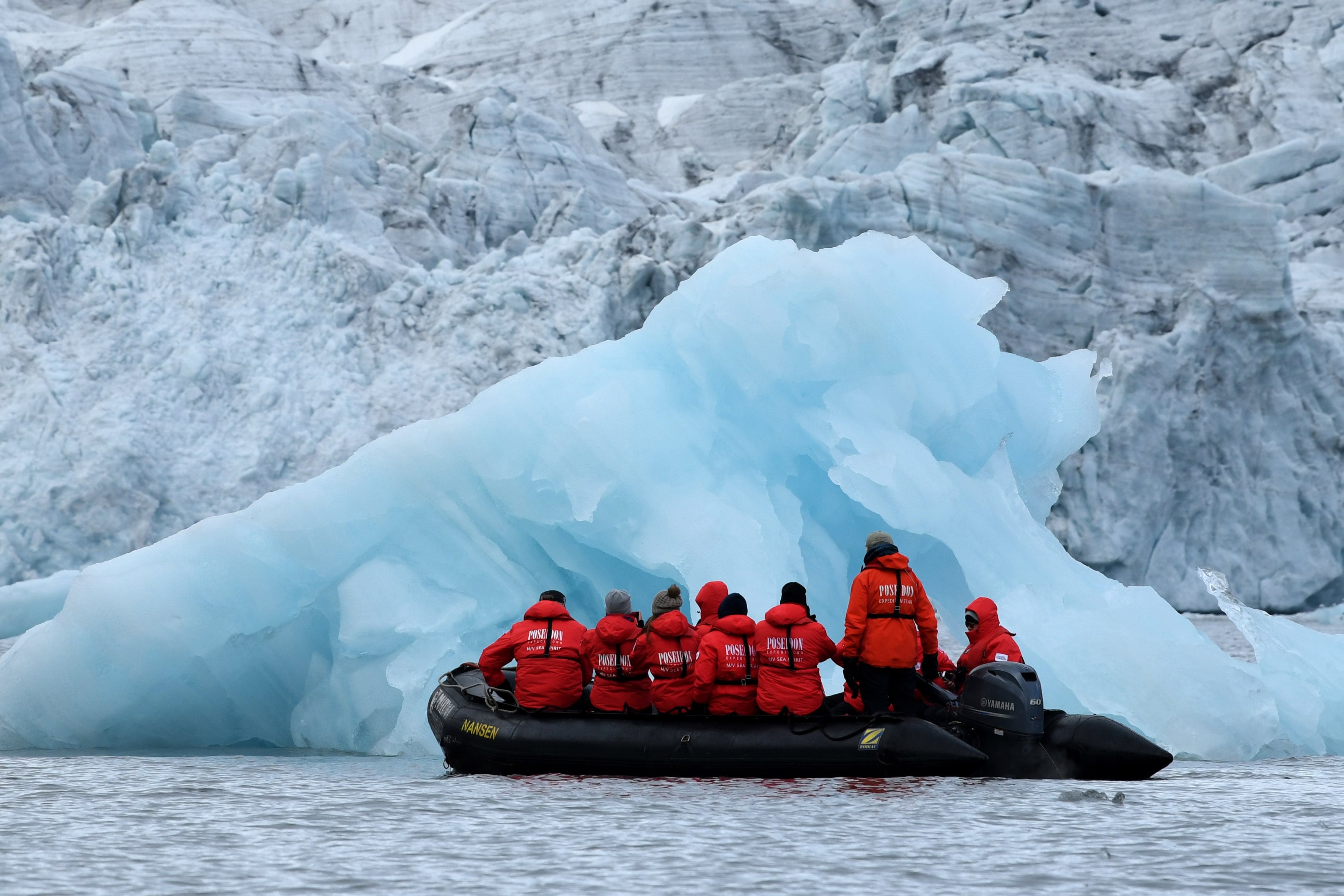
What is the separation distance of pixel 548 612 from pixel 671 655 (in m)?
0.72

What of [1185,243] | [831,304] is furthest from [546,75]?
[831,304]

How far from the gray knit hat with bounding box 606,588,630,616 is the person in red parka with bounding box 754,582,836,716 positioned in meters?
0.73

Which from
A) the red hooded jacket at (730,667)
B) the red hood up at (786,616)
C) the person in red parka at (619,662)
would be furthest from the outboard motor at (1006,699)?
the person in red parka at (619,662)

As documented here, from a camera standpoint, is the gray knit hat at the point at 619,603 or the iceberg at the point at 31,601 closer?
the gray knit hat at the point at 619,603

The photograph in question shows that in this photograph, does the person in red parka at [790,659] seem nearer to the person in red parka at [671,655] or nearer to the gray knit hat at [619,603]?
the person in red parka at [671,655]

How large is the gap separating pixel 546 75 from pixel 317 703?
3188cm

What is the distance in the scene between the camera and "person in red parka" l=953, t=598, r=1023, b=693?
25.5 ft

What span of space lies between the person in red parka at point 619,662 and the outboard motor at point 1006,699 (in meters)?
1.67

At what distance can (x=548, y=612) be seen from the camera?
25.7ft

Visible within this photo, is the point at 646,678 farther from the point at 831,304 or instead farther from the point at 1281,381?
the point at 1281,381

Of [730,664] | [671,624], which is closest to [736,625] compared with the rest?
[730,664]

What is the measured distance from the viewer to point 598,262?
20.1 metres

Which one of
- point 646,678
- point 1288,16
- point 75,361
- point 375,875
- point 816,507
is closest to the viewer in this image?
point 375,875

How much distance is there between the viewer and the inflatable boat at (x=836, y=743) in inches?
281
